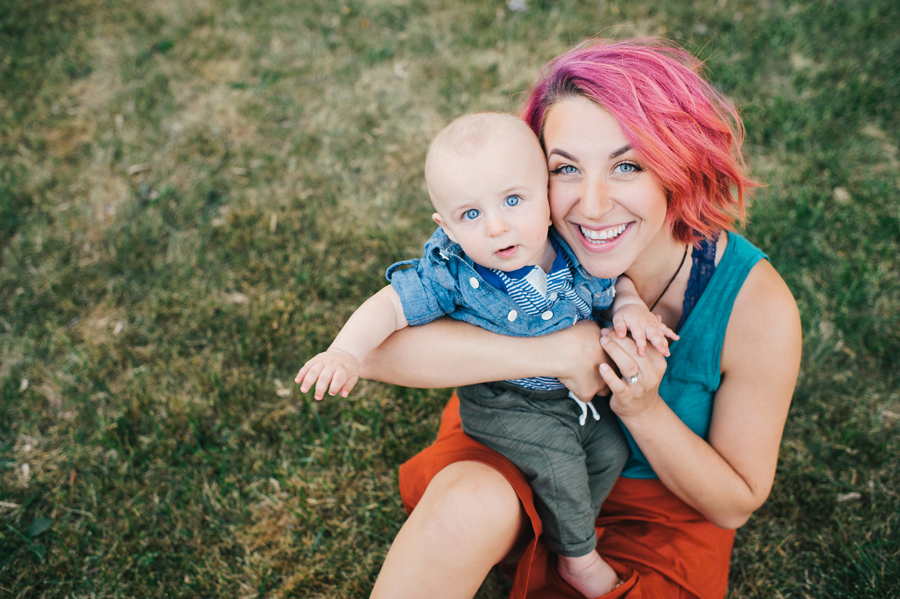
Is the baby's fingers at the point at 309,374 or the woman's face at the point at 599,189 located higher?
the woman's face at the point at 599,189

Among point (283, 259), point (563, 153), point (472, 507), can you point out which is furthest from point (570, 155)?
point (283, 259)

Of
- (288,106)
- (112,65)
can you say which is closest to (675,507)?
(288,106)

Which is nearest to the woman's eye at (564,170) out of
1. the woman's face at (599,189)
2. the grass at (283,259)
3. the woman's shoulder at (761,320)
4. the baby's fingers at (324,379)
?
the woman's face at (599,189)

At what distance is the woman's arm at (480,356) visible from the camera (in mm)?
1969

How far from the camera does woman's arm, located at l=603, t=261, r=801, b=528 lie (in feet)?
6.34

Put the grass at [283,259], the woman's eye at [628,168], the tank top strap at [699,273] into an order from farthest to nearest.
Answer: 1. the grass at [283,259]
2. the tank top strap at [699,273]
3. the woman's eye at [628,168]

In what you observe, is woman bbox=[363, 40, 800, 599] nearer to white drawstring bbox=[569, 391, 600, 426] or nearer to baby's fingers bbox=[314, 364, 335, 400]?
white drawstring bbox=[569, 391, 600, 426]

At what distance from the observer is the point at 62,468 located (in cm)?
288

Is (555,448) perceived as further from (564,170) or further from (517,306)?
(564,170)

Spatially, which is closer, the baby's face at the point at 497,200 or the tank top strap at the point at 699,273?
the baby's face at the point at 497,200

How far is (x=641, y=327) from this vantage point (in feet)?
6.35

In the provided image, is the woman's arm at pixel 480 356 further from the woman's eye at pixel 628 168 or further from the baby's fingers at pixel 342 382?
the woman's eye at pixel 628 168

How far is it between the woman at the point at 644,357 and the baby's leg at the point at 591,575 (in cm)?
7

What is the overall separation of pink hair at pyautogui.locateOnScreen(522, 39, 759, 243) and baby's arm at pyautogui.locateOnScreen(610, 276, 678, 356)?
283mm
